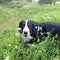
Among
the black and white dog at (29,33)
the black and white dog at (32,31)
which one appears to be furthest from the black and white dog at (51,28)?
the black and white dog at (29,33)

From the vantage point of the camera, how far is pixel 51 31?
16.8ft

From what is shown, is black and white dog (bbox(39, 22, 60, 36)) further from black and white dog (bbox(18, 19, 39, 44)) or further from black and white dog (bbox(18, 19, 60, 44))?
black and white dog (bbox(18, 19, 39, 44))

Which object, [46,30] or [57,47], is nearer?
[57,47]

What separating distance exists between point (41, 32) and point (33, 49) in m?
0.66

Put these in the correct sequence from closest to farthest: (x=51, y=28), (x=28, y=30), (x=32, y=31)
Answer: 1. (x=28, y=30)
2. (x=32, y=31)
3. (x=51, y=28)

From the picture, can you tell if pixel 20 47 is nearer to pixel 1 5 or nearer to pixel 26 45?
pixel 26 45

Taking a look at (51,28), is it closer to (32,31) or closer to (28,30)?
(32,31)

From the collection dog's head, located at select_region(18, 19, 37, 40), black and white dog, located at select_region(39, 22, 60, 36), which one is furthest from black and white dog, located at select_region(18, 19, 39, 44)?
black and white dog, located at select_region(39, 22, 60, 36)

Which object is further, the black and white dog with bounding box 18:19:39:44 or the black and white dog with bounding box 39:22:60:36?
the black and white dog with bounding box 39:22:60:36

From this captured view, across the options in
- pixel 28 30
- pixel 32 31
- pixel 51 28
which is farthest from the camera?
pixel 51 28

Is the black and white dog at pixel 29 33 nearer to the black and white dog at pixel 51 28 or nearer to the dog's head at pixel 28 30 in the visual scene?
the dog's head at pixel 28 30

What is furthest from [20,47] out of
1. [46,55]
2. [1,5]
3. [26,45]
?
[1,5]

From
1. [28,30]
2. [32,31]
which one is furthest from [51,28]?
[28,30]

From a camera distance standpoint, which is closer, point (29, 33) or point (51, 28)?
point (29, 33)
